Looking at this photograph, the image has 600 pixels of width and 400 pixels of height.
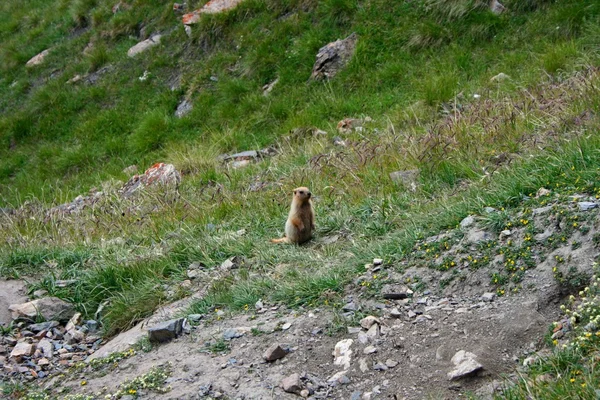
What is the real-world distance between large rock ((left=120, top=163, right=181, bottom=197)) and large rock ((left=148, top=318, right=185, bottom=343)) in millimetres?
4691

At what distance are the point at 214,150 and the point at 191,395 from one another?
317 inches

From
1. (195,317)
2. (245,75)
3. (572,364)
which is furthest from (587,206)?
(245,75)

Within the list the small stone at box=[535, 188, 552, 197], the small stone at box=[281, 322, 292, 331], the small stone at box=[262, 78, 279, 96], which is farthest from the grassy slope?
the small stone at box=[281, 322, 292, 331]

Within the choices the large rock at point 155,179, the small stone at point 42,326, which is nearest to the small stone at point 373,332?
the small stone at point 42,326

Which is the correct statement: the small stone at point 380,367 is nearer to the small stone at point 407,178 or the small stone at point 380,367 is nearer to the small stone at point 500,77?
the small stone at point 407,178

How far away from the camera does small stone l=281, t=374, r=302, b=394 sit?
4.64 meters

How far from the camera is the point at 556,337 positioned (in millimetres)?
4453

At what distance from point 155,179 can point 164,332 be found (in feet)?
19.0

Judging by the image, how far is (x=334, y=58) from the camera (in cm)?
1330

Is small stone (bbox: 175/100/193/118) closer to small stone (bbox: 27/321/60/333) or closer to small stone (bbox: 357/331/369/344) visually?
small stone (bbox: 27/321/60/333)

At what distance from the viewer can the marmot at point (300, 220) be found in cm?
700

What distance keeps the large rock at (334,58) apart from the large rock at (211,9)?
3196 mm

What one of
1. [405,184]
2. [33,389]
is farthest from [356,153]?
[33,389]

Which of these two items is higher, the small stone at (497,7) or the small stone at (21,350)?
the small stone at (21,350)
